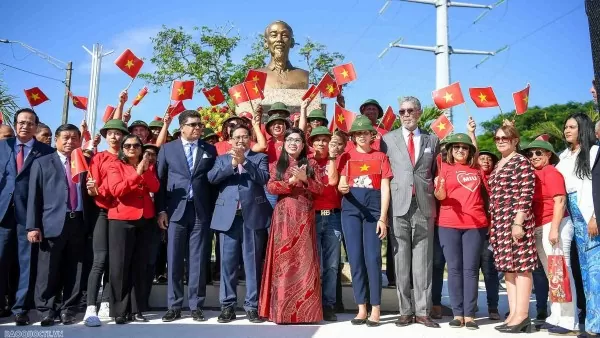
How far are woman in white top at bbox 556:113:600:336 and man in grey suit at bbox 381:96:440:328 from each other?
1.21 metres

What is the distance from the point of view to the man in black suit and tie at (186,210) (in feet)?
16.8

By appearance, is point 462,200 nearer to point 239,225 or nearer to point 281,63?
point 239,225

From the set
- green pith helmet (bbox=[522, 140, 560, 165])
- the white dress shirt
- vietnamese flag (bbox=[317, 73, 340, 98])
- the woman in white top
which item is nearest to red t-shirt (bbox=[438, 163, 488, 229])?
the white dress shirt

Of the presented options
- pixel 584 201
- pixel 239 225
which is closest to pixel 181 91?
pixel 239 225

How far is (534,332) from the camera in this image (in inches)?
194

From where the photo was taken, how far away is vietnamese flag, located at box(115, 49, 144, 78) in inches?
255

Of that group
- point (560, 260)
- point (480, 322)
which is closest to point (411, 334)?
point (480, 322)

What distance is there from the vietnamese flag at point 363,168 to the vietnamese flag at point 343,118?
944 mm

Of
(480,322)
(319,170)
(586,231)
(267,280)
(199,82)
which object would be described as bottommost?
(480,322)

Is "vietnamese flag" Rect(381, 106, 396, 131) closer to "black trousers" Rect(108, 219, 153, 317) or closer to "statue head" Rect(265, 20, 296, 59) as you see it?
"statue head" Rect(265, 20, 296, 59)

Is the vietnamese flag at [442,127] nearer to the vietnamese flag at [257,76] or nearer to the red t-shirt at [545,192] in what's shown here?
the red t-shirt at [545,192]

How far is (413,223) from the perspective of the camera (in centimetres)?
511

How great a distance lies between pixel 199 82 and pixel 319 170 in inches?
677

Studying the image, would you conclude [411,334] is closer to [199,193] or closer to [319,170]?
[319,170]
